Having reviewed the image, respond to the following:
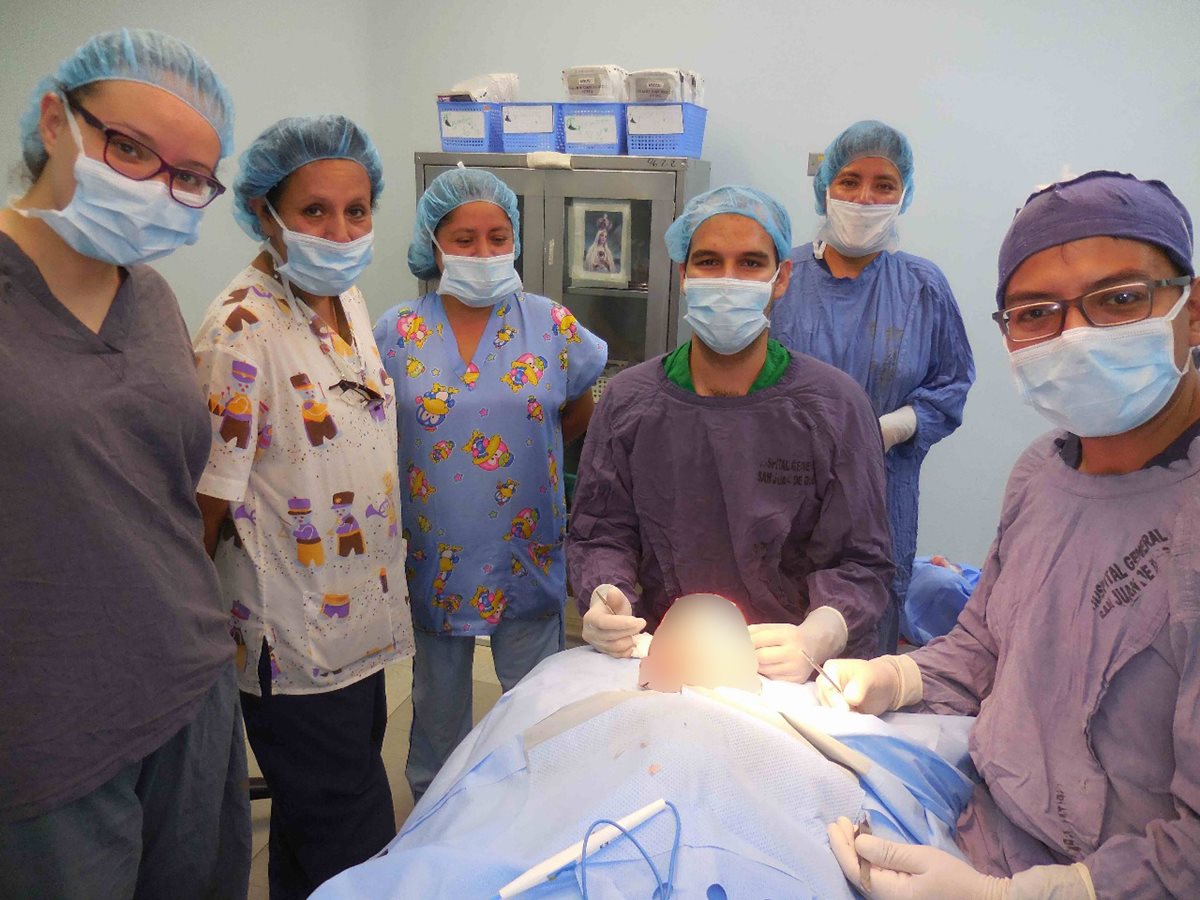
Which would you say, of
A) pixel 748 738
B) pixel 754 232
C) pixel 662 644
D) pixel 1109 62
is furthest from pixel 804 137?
pixel 748 738

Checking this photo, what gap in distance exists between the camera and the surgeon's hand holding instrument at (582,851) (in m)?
0.85

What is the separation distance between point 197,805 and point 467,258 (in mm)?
1215

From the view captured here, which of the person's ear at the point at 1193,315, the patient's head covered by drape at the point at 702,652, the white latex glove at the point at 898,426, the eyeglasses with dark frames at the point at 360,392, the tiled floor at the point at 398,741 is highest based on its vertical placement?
the person's ear at the point at 1193,315

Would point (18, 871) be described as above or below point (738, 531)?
below

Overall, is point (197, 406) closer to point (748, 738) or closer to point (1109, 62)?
point (748, 738)

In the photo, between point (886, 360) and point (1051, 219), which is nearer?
point (1051, 219)

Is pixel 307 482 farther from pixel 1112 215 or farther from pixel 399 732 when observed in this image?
pixel 399 732

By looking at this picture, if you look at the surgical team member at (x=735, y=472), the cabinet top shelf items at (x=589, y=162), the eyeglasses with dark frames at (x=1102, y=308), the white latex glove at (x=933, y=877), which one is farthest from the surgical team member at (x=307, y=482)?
the cabinet top shelf items at (x=589, y=162)

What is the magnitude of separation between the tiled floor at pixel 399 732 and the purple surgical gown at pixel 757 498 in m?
1.01

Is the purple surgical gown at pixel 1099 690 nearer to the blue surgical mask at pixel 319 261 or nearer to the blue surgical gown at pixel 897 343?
the blue surgical gown at pixel 897 343

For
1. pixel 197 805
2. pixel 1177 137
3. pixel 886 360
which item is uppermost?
pixel 1177 137

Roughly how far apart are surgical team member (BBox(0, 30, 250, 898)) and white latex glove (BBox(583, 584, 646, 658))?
2.01ft

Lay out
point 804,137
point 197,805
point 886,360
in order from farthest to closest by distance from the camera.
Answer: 1. point 804,137
2. point 886,360
3. point 197,805

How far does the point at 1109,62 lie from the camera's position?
111 inches
